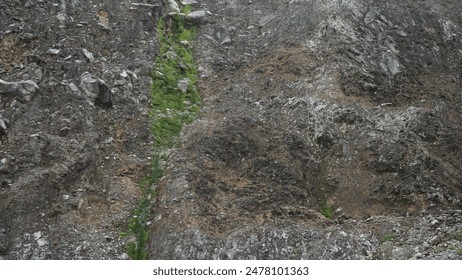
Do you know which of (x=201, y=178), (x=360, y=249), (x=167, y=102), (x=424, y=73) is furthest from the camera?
(x=424, y=73)

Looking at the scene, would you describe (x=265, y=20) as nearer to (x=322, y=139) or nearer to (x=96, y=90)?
(x=322, y=139)

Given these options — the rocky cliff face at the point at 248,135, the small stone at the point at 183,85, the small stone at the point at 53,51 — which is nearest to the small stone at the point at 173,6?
the rocky cliff face at the point at 248,135

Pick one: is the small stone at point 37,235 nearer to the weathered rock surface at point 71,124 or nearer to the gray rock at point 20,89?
the weathered rock surface at point 71,124

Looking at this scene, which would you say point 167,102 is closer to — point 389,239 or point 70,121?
point 70,121

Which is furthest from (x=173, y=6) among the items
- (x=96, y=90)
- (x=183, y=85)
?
(x=96, y=90)

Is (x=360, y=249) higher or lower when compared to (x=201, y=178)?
higher

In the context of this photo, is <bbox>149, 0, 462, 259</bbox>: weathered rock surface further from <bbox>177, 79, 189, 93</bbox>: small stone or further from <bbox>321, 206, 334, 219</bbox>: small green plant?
<bbox>177, 79, 189, 93</bbox>: small stone

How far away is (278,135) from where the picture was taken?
17344mm

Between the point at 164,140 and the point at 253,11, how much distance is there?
402 inches

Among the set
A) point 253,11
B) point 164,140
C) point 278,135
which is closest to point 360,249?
point 278,135

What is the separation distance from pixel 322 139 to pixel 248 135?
2.57 meters

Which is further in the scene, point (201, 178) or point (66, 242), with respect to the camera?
point (201, 178)

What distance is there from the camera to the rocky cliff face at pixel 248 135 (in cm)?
1350

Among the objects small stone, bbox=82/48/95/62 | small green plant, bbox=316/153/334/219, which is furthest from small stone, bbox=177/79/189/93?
small green plant, bbox=316/153/334/219
